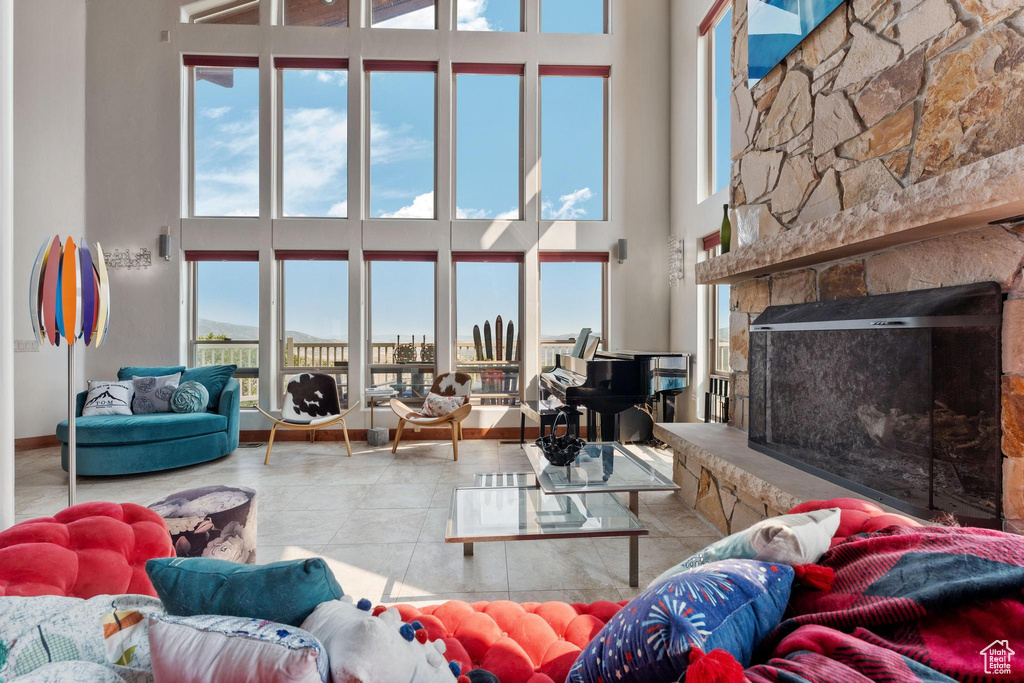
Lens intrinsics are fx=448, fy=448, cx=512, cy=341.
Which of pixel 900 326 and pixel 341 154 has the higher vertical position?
pixel 341 154

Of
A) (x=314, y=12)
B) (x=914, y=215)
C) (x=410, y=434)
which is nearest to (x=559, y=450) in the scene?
(x=914, y=215)

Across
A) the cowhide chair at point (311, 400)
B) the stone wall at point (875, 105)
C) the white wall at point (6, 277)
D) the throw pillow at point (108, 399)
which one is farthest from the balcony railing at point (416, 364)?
the white wall at point (6, 277)

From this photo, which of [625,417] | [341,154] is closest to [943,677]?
[625,417]

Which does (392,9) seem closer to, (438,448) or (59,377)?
(438,448)

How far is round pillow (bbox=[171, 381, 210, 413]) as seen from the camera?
14.3 feet

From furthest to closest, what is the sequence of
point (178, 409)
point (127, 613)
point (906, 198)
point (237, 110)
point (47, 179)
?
point (237, 110), point (47, 179), point (178, 409), point (906, 198), point (127, 613)

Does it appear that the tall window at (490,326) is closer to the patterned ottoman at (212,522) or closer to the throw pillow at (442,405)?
the throw pillow at (442,405)

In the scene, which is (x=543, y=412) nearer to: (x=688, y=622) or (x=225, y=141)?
(x=688, y=622)

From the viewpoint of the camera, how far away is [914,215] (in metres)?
1.54

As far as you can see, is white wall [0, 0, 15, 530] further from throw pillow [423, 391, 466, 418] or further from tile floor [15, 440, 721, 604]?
throw pillow [423, 391, 466, 418]

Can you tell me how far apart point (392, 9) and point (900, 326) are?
6263 mm

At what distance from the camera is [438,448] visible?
16.3 ft

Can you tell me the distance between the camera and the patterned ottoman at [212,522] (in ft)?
4.80

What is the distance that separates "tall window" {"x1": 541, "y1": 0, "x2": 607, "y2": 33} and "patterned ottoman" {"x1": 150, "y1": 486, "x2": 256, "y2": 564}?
236 inches
